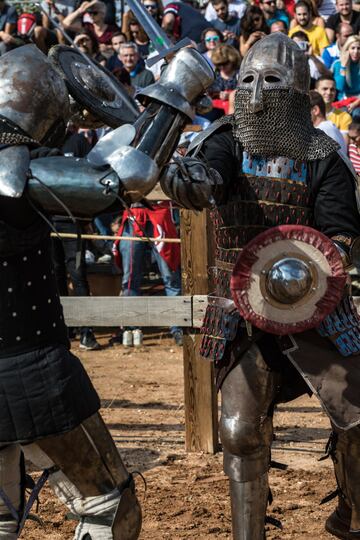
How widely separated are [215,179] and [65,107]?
836 mm

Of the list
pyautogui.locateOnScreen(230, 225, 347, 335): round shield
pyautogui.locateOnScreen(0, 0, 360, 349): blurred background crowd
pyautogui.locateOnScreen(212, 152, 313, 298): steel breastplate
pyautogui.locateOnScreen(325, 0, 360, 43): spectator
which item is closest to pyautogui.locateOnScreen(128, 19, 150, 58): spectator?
pyautogui.locateOnScreen(0, 0, 360, 349): blurred background crowd

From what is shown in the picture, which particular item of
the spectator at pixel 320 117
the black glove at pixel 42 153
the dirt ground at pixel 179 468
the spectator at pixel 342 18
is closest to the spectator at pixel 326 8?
the spectator at pixel 342 18

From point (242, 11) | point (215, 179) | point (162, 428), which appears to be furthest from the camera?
point (242, 11)

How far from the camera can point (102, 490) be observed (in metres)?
3.11

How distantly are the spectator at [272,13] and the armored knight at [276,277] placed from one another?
7.13 m

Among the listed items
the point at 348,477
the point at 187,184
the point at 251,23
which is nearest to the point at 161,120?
the point at 187,184

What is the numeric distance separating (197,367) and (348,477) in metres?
1.82

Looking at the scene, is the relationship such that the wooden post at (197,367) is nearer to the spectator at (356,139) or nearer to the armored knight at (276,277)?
the armored knight at (276,277)

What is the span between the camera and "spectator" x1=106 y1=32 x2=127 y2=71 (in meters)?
10.4

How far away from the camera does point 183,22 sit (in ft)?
35.7

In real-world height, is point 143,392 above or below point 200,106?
below

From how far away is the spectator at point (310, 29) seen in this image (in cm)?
1051

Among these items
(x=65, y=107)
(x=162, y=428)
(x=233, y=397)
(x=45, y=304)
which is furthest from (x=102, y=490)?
(x=162, y=428)

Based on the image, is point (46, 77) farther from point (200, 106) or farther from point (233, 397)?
point (233, 397)
